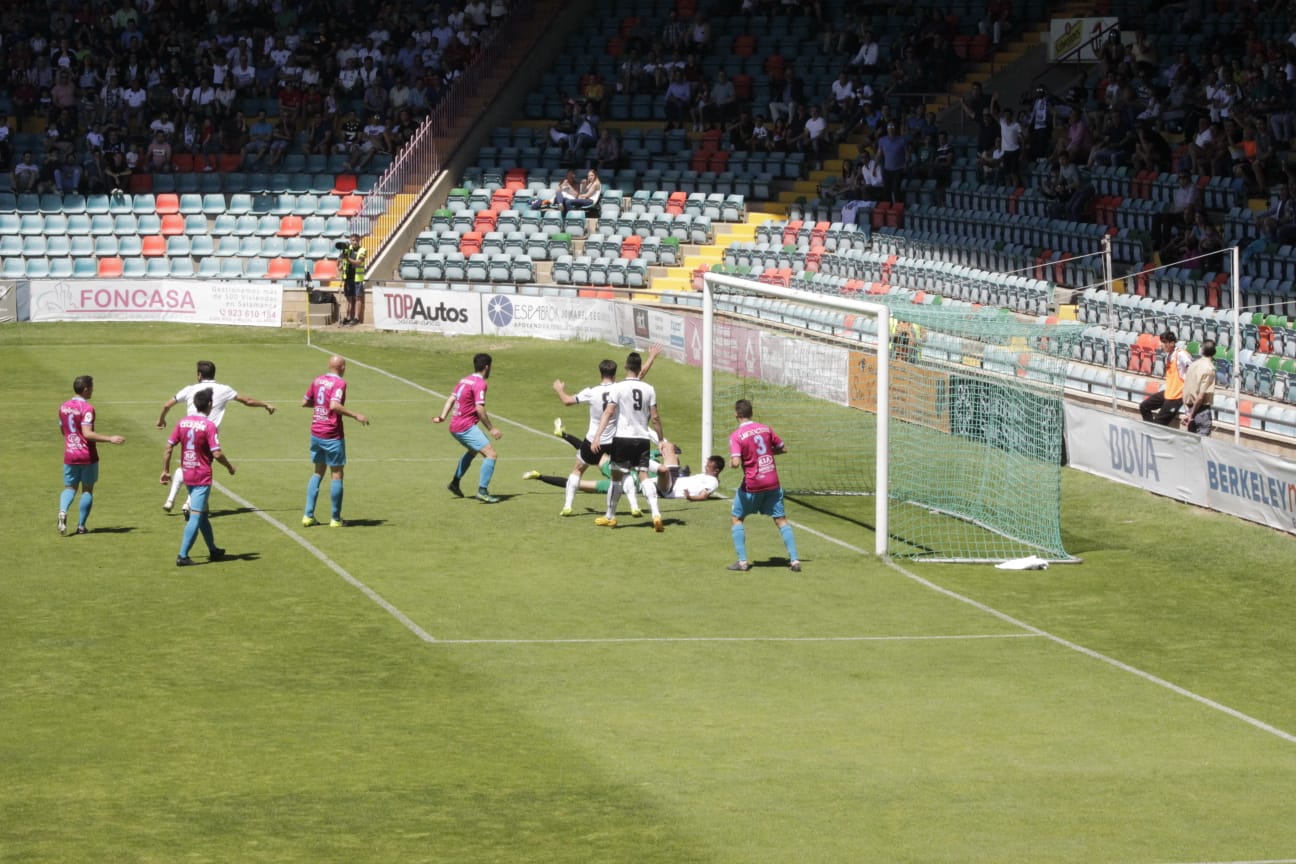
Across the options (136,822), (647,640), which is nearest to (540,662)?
(647,640)

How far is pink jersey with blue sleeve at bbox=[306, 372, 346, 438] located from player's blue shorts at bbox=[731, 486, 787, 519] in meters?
4.94

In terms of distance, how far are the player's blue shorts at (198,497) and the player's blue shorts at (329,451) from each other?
7.20 feet

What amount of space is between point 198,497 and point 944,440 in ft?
32.1

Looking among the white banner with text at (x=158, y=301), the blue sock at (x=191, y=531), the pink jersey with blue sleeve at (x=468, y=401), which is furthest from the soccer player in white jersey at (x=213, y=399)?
the white banner with text at (x=158, y=301)

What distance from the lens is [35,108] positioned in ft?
166

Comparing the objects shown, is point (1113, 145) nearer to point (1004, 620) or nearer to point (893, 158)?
point (893, 158)

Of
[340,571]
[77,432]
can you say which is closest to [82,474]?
[77,432]

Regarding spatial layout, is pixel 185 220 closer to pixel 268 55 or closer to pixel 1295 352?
pixel 268 55

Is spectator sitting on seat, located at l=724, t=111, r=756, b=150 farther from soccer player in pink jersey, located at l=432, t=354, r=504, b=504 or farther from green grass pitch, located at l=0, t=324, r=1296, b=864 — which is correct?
soccer player in pink jersey, located at l=432, t=354, r=504, b=504

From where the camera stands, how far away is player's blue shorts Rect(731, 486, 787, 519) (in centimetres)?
2062

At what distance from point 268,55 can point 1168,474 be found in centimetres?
3245

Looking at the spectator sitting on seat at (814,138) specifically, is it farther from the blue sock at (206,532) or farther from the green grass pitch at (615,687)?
the blue sock at (206,532)

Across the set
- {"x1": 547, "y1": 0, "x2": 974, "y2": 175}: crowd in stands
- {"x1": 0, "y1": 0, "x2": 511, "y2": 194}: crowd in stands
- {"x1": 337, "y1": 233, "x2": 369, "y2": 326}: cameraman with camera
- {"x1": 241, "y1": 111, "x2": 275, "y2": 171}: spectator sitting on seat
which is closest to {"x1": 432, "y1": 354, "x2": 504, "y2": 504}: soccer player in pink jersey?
{"x1": 337, "y1": 233, "x2": 369, "y2": 326}: cameraman with camera

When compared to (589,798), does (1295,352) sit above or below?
above
